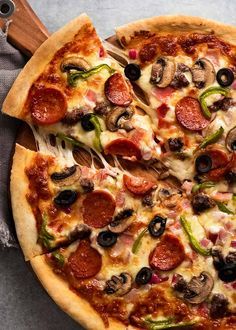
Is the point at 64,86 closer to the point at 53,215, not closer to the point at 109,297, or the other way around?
the point at 53,215

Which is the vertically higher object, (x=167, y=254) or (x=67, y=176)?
(x=67, y=176)

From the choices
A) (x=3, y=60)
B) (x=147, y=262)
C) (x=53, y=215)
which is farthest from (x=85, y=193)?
(x=3, y=60)

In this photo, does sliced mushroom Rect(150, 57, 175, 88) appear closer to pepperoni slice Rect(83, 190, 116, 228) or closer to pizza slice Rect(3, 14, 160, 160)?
pizza slice Rect(3, 14, 160, 160)

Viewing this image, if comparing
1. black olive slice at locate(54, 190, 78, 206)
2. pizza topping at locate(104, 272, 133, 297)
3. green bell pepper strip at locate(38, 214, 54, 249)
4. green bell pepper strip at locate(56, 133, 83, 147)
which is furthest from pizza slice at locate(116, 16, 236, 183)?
green bell pepper strip at locate(38, 214, 54, 249)

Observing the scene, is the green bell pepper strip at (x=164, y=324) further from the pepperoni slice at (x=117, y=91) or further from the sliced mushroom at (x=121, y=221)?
the pepperoni slice at (x=117, y=91)

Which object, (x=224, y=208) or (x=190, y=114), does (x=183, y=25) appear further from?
(x=224, y=208)

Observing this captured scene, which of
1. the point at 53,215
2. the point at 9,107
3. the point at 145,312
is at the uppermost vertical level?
the point at 9,107

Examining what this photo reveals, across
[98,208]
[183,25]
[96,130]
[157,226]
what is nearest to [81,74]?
[96,130]

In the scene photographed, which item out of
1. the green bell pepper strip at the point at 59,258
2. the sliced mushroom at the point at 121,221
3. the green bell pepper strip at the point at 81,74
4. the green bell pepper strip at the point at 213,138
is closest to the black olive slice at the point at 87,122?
the green bell pepper strip at the point at 81,74
